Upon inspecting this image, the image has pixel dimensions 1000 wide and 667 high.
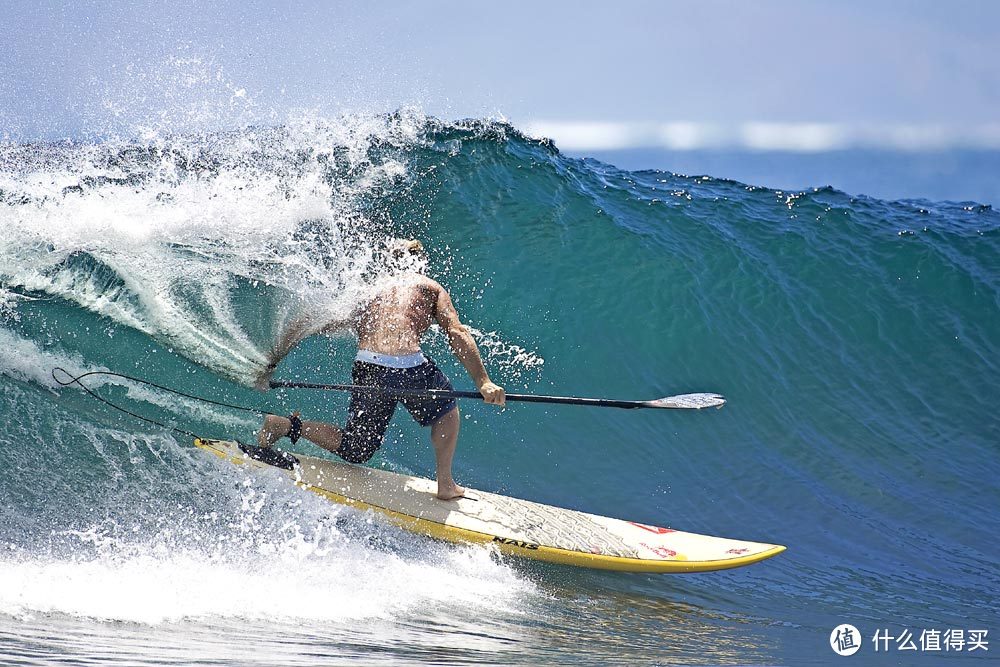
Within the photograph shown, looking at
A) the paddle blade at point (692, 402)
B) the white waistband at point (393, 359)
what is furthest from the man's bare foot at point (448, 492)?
the paddle blade at point (692, 402)

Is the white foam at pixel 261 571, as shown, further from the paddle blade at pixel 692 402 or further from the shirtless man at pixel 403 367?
the paddle blade at pixel 692 402

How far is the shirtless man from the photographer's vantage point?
4664 mm

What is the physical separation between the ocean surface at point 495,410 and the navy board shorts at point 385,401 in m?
0.42

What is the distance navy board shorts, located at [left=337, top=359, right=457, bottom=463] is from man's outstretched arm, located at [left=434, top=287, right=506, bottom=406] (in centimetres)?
19

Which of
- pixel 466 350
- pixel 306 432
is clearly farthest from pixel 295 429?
pixel 466 350

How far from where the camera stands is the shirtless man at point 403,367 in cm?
466

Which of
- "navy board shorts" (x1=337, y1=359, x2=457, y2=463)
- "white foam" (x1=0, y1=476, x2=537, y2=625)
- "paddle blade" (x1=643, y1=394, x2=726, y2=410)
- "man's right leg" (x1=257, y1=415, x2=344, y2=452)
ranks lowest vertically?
"white foam" (x1=0, y1=476, x2=537, y2=625)

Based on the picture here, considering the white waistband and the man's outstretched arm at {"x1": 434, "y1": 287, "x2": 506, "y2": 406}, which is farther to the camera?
the white waistband

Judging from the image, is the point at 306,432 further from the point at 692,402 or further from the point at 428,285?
the point at 692,402

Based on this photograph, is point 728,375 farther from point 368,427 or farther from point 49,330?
point 49,330

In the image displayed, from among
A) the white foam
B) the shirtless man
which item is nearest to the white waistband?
the shirtless man

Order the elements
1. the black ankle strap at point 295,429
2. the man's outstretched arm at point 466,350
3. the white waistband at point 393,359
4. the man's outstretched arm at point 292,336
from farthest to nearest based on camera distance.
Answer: the man's outstretched arm at point 292,336, the black ankle strap at point 295,429, the white waistband at point 393,359, the man's outstretched arm at point 466,350

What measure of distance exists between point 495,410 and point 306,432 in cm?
208

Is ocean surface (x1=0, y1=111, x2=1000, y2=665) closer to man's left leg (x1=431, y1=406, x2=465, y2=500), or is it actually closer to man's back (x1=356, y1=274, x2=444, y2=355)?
man's back (x1=356, y1=274, x2=444, y2=355)
